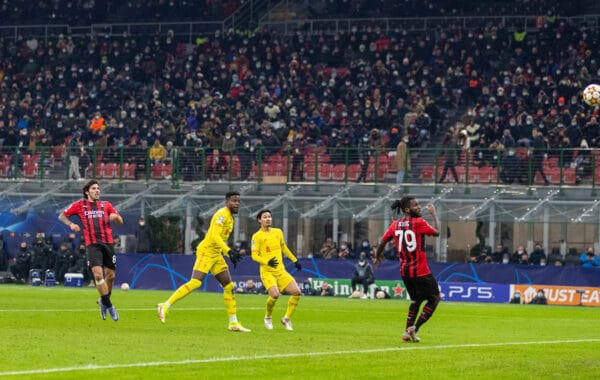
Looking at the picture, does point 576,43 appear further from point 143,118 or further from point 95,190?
point 95,190

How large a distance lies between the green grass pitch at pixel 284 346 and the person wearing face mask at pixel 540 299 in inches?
360

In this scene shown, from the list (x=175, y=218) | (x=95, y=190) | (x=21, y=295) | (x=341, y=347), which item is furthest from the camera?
(x=175, y=218)

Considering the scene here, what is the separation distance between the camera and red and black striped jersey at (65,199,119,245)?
22.7m

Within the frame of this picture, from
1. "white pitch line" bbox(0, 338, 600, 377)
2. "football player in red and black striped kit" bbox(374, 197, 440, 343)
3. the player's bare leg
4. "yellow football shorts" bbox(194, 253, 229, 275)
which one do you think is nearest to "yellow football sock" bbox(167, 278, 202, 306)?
"yellow football shorts" bbox(194, 253, 229, 275)

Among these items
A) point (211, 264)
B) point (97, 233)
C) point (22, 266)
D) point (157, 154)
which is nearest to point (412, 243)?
point (211, 264)

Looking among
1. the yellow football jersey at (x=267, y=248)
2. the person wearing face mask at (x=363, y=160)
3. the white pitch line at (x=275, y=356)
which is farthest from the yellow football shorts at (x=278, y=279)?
the person wearing face mask at (x=363, y=160)

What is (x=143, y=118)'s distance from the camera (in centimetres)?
5512

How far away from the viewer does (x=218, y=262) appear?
2259cm

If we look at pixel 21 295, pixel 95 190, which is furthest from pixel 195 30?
pixel 95 190

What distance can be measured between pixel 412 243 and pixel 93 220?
6.13 meters

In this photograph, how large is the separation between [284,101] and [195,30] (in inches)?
471

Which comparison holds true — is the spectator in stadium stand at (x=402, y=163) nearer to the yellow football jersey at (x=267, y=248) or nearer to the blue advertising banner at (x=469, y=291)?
the blue advertising banner at (x=469, y=291)

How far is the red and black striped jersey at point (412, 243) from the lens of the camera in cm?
1972

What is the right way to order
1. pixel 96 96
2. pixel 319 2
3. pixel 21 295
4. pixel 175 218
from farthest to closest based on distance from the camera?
pixel 319 2, pixel 96 96, pixel 175 218, pixel 21 295
